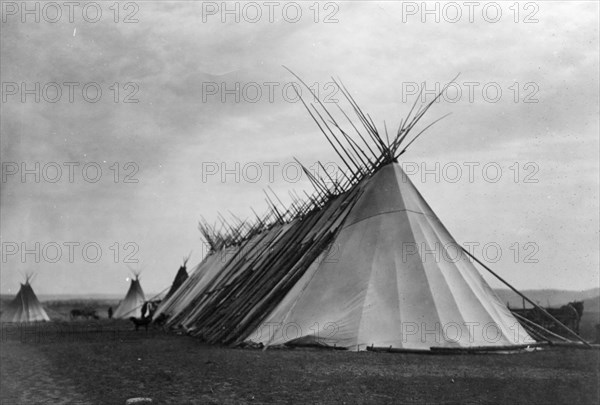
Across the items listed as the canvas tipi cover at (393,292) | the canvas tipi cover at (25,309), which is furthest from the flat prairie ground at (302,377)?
the canvas tipi cover at (25,309)

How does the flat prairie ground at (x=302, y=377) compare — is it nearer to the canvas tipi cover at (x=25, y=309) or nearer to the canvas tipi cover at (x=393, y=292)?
the canvas tipi cover at (x=393, y=292)

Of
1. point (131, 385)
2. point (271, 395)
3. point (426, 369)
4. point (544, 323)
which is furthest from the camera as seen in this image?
point (544, 323)

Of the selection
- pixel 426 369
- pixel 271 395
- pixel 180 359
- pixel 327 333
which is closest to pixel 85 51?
pixel 180 359

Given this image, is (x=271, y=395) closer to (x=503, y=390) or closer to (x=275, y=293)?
(x=503, y=390)

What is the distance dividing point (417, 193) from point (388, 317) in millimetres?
3001

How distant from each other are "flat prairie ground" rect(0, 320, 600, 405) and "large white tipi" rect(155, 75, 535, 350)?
50cm

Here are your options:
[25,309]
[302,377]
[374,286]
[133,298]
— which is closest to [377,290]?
[374,286]

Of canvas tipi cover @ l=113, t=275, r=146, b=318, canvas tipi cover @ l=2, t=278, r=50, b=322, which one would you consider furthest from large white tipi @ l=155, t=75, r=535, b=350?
canvas tipi cover @ l=113, t=275, r=146, b=318

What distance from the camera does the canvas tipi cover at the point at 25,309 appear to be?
30.2 meters

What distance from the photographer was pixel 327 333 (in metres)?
9.28

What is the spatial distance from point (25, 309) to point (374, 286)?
86.1 ft

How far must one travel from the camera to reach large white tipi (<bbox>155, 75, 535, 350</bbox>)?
360 inches

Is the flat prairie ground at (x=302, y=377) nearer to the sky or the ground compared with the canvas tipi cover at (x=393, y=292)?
nearer to the ground

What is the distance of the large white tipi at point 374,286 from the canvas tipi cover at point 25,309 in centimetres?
2129
